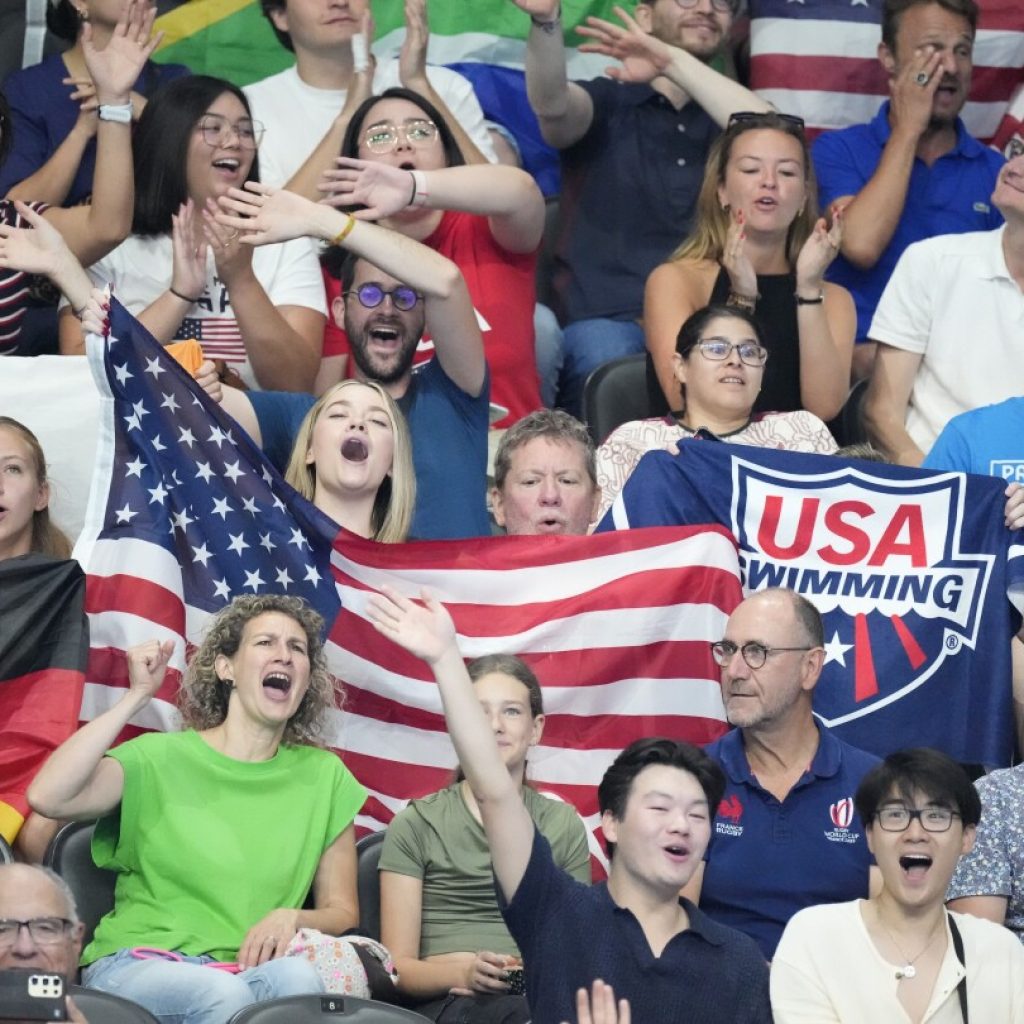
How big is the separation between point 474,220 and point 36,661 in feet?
8.45

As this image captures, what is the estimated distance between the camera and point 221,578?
6.54m

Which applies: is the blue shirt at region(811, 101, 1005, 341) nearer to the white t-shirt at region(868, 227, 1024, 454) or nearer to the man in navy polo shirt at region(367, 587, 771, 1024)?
the white t-shirt at region(868, 227, 1024, 454)

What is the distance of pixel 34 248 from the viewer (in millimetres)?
6906

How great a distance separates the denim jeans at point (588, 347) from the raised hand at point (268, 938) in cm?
317

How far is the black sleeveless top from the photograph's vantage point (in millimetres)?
7816

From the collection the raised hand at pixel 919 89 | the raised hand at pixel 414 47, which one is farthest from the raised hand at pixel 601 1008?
the raised hand at pixel 919 89

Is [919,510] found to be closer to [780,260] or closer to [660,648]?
[660,648]

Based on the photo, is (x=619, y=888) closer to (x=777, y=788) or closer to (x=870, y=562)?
(x=777, y=788)

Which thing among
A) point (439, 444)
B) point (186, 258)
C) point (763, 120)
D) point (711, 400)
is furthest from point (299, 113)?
point (711, 400)

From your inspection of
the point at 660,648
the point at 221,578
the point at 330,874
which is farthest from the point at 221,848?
the point at 660,648

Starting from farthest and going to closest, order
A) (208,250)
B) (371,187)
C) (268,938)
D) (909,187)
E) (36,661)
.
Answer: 1. (909,187)
2. (208,250)
3. (371,187)
4. (36,661)
5. (268,938)

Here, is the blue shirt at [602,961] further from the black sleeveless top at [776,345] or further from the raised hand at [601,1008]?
the black sleeveless top at [776,345]

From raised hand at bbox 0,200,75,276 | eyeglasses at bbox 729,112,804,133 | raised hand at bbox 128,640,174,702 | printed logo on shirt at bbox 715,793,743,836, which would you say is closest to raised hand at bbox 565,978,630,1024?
printed logo on shirt at bbox 715,793,743,836

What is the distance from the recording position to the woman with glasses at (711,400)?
286 inches
